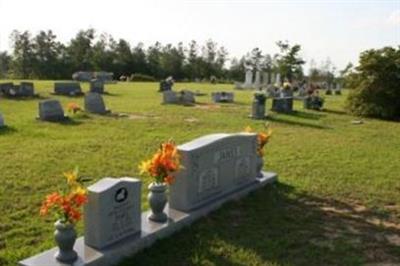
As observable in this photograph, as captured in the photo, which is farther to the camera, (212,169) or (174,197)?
(212,169)

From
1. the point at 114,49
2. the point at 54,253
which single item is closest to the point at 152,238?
the point at 54,253

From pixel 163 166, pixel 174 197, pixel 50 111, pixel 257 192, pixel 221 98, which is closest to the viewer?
pixel 163 166

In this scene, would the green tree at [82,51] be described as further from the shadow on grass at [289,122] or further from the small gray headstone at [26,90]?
the shadow on grass at [289,122]

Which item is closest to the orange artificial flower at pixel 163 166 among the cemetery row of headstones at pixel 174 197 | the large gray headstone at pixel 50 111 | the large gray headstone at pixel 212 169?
the cemetery row of headstones at pixel 174 197

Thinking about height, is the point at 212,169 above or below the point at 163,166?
below

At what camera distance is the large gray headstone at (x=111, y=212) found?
5.15 metres

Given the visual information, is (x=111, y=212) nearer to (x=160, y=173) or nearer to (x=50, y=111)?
(x=160, y=173)

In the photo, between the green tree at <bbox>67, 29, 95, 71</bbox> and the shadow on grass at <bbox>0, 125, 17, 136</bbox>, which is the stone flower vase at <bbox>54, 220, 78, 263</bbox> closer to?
the shadow on grass at <bbox>0, 125, 17, 136</bbox>

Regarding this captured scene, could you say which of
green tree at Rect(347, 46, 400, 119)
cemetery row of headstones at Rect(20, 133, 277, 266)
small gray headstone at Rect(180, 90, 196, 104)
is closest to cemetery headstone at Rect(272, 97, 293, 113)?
green tree at Rect(347, 46, 400, 119)

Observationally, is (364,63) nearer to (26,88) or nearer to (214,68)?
(26,88)

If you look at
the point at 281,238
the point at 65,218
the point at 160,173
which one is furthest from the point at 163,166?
the point at 281,238

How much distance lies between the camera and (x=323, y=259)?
554cm

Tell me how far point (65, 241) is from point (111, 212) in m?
0.67

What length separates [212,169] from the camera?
7.06 meters
